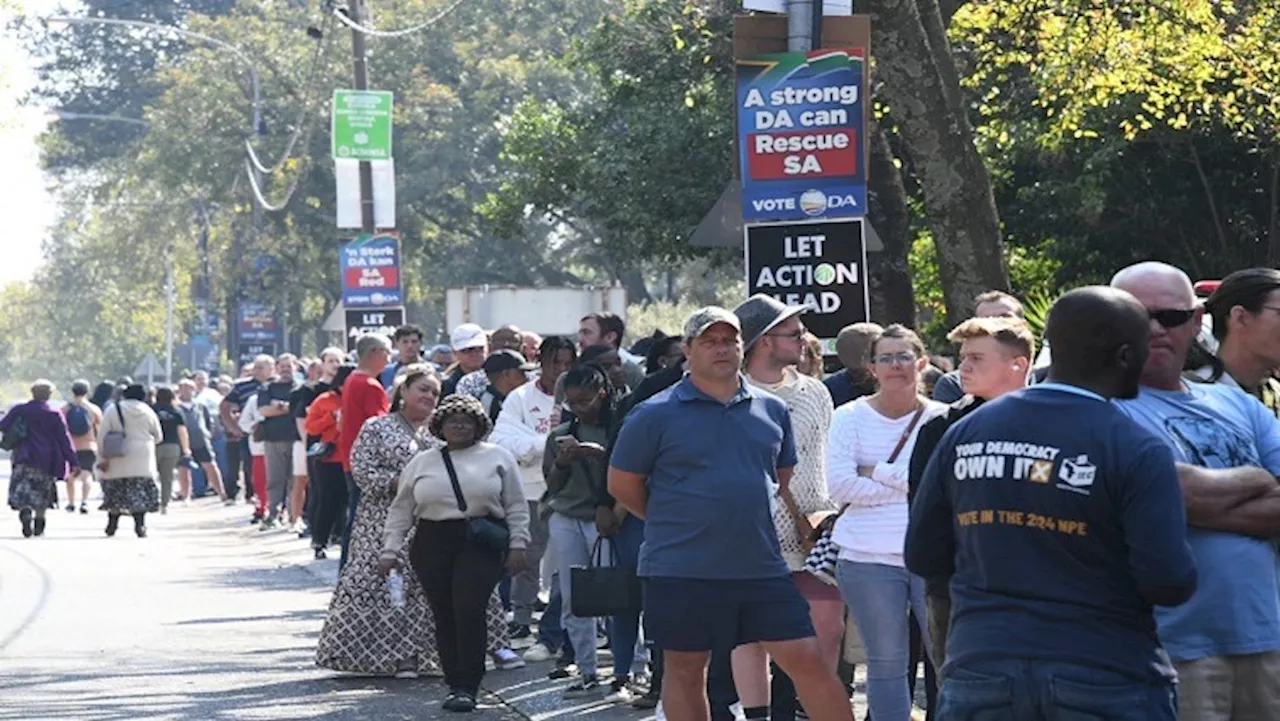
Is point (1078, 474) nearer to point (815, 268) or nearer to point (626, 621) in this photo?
point (815, 268)

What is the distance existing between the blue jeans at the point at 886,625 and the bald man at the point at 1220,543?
10.6 feet

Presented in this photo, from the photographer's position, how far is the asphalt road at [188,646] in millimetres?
12656


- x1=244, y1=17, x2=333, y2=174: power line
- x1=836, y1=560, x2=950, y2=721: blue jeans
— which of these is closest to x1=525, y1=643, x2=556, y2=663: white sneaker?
x1=836, y1=560, x2=950, y2=721: blue jeans

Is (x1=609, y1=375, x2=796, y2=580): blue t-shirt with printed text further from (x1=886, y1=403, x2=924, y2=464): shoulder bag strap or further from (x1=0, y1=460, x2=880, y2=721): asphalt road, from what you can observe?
(x1=0, y1=460, x2=880, y2=721): asphalt road

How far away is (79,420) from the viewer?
34438mm

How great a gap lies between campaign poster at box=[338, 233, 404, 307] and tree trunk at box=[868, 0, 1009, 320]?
15.3 m

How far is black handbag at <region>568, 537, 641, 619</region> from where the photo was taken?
1166 cm

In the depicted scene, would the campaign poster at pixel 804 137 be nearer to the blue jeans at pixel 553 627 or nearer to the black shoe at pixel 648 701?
the black shoe at pixel 648 701

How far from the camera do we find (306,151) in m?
Answer: 61.6

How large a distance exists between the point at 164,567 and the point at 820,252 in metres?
12.9

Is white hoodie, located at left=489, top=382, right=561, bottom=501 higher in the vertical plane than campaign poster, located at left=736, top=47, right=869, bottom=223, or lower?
lower

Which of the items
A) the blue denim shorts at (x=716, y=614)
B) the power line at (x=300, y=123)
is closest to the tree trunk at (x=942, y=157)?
the blue denim shorts at (x=716, y=614)

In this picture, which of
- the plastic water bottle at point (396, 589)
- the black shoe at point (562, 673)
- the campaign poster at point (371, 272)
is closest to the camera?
the black shoe at point (562, 673)

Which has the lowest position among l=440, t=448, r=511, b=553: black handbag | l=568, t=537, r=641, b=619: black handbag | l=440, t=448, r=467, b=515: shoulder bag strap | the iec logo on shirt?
l=568, t=537, r=641, b=619: black handbag
